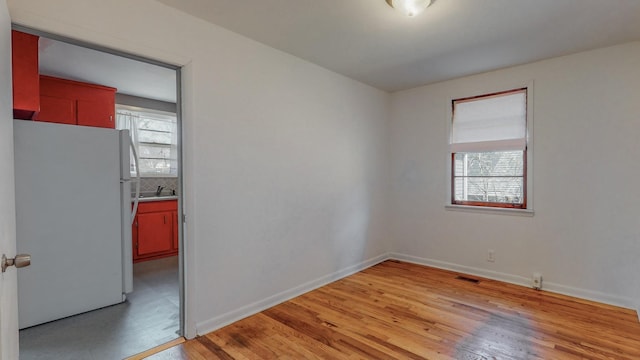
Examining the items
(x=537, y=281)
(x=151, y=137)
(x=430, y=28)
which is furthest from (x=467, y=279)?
(x=151, y=137)

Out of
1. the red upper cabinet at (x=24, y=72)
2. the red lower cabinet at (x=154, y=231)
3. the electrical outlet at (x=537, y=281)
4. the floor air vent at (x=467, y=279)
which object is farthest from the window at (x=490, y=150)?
the red upper cabinet at (x=24, y=72)

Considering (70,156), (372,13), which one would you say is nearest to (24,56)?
(70,156)

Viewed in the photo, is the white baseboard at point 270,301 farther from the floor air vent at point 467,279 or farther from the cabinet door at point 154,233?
the cabinet door at point 154,233

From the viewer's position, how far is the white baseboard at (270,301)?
96.0 inches

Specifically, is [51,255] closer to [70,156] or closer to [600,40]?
[70,156]

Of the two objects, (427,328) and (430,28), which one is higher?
(430,28)

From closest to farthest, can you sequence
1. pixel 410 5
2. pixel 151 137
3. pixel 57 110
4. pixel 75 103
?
pixel 410 5, pixel 57 110, pixel 75 103, pixel 151 137

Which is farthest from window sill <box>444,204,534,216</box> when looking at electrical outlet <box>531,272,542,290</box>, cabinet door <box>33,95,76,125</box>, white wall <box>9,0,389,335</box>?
cabinet door <box>33,95,76,125</box>

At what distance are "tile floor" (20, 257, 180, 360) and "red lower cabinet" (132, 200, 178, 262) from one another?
1.36 metres

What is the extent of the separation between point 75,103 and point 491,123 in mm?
5108

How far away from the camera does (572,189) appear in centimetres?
312

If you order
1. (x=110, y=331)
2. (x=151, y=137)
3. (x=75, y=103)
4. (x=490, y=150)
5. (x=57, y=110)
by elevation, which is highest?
(x=75, y=103)

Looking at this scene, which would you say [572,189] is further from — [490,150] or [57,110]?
[57,110]

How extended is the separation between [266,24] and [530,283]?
144 inches
